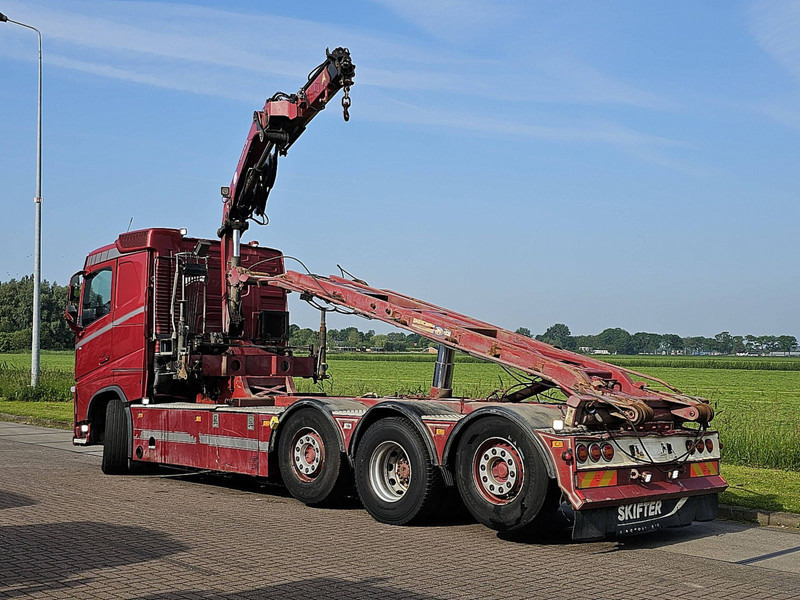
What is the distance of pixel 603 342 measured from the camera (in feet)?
478

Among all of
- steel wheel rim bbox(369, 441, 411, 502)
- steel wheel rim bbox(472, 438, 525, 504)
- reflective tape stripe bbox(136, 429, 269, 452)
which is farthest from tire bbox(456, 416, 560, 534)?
reflective tape stripe bbox(136, 429, 269, 452)

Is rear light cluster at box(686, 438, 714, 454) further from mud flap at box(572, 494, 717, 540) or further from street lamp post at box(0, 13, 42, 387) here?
street lamp post at box(0, 13, 42, 387)

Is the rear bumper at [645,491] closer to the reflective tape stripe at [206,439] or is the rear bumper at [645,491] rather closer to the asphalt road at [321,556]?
the asphalt road at [321,556]

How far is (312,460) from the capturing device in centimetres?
1089

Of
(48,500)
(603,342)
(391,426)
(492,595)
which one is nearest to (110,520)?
(48,500)

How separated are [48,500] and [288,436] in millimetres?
2758

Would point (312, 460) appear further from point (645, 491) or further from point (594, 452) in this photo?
point (645, 491)

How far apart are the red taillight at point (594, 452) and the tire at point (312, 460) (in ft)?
10.4

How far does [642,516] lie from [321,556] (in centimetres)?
298

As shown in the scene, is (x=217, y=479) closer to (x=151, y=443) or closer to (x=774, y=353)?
(x=151, y=443)

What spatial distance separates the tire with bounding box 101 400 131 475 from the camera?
1372 centimetres

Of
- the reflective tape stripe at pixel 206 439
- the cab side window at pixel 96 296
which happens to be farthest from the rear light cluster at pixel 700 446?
the cab side window at pixel 96 296

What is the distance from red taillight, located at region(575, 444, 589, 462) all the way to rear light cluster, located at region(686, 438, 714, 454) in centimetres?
152

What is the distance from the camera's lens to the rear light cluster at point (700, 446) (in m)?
9.31
